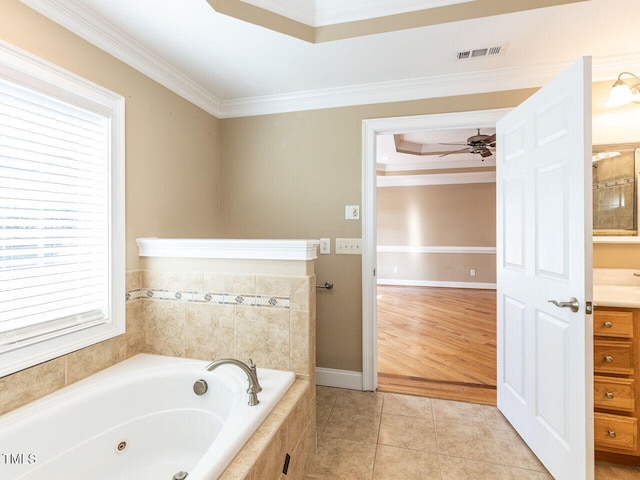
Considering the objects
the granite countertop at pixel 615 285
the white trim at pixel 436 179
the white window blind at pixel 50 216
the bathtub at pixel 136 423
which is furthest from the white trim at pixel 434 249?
the white window blind at pixel 50 216

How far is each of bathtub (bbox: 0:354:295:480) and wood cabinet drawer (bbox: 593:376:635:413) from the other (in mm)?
1671

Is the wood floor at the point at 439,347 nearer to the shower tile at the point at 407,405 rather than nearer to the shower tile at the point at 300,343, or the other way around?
the shower tile at the point at 407,405

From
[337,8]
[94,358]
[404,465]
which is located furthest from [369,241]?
[94,358]

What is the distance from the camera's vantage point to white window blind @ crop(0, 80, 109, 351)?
1.31 meters

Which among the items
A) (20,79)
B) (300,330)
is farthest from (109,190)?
(300,330)

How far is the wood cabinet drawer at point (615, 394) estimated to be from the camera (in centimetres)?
159

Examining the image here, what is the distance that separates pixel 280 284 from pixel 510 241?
1521 mm

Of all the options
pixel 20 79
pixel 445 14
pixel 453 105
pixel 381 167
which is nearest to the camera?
pixel 20 79

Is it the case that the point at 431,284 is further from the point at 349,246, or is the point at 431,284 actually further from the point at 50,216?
the point at 50,216

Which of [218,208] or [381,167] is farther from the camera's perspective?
[381,167]

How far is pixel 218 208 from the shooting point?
9.14 feet

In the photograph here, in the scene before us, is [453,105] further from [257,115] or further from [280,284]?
[280,284]

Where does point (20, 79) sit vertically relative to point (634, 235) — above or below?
above

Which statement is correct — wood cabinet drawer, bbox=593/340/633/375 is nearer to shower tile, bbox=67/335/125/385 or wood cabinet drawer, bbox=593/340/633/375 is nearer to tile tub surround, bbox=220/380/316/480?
tile tub surround, bbox=220/380/316/480
